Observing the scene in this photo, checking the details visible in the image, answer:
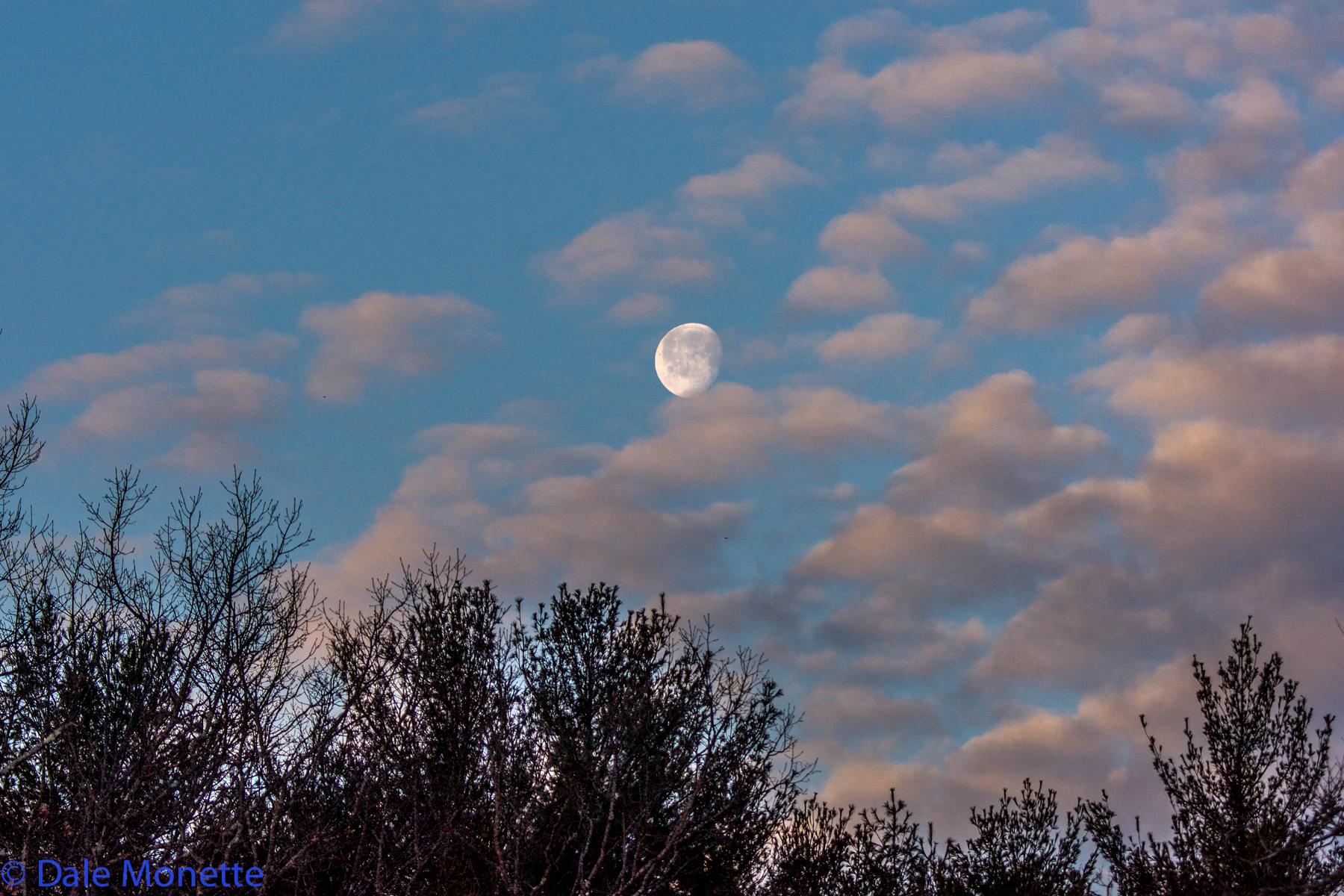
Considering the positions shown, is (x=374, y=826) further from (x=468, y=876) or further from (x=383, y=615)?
(x=383, y=615)

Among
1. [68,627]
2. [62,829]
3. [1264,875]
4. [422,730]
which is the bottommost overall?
[1264,875]

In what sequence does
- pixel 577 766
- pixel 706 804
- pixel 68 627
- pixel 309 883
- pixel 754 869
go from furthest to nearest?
pixel 754 869 → pixel 706 804 → pixel 577 766 → pixel 309 883 → pixel 68 627

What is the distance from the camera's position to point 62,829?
17391mm

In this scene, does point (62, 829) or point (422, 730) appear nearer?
point (62, 829)

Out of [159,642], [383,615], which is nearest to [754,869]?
[383,615]

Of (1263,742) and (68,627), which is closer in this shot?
(68,627)

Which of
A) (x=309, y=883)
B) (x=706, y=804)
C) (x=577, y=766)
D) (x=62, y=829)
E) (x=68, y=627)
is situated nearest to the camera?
(x=62, y=829)

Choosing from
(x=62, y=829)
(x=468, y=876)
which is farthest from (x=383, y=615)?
(x=62, y=829)

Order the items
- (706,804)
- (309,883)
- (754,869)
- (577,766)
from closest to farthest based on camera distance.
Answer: (309,883) → (577,766) → (706,804) → (754,869)

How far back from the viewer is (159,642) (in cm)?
1808

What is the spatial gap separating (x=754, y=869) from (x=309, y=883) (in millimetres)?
10214

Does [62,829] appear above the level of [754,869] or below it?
above

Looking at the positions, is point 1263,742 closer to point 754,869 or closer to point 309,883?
point 754,869

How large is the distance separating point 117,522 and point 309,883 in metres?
7.48
